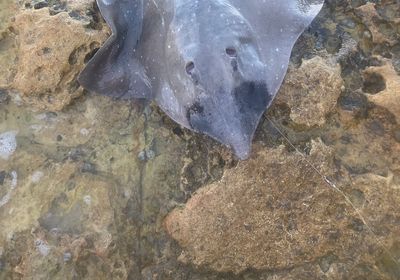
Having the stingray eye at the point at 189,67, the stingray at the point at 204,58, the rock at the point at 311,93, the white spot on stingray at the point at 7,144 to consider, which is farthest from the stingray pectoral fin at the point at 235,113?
the white spot on stingray at the point at 7,144

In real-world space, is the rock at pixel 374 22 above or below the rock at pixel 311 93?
above

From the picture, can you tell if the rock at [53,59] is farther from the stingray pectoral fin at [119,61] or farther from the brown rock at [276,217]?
the brown rock at [276,217]

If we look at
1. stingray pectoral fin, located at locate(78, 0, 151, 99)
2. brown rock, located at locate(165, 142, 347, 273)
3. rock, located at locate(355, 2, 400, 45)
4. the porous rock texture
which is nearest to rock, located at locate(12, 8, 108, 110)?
the porous rock texture

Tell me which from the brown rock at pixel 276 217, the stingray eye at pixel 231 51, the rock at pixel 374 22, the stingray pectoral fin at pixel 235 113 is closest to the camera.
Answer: the stingray pectoral fin at pixel 235 113

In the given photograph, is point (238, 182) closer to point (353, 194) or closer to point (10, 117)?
point (353, 194)

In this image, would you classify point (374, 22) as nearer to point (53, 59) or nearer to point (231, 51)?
point (231, 51)
